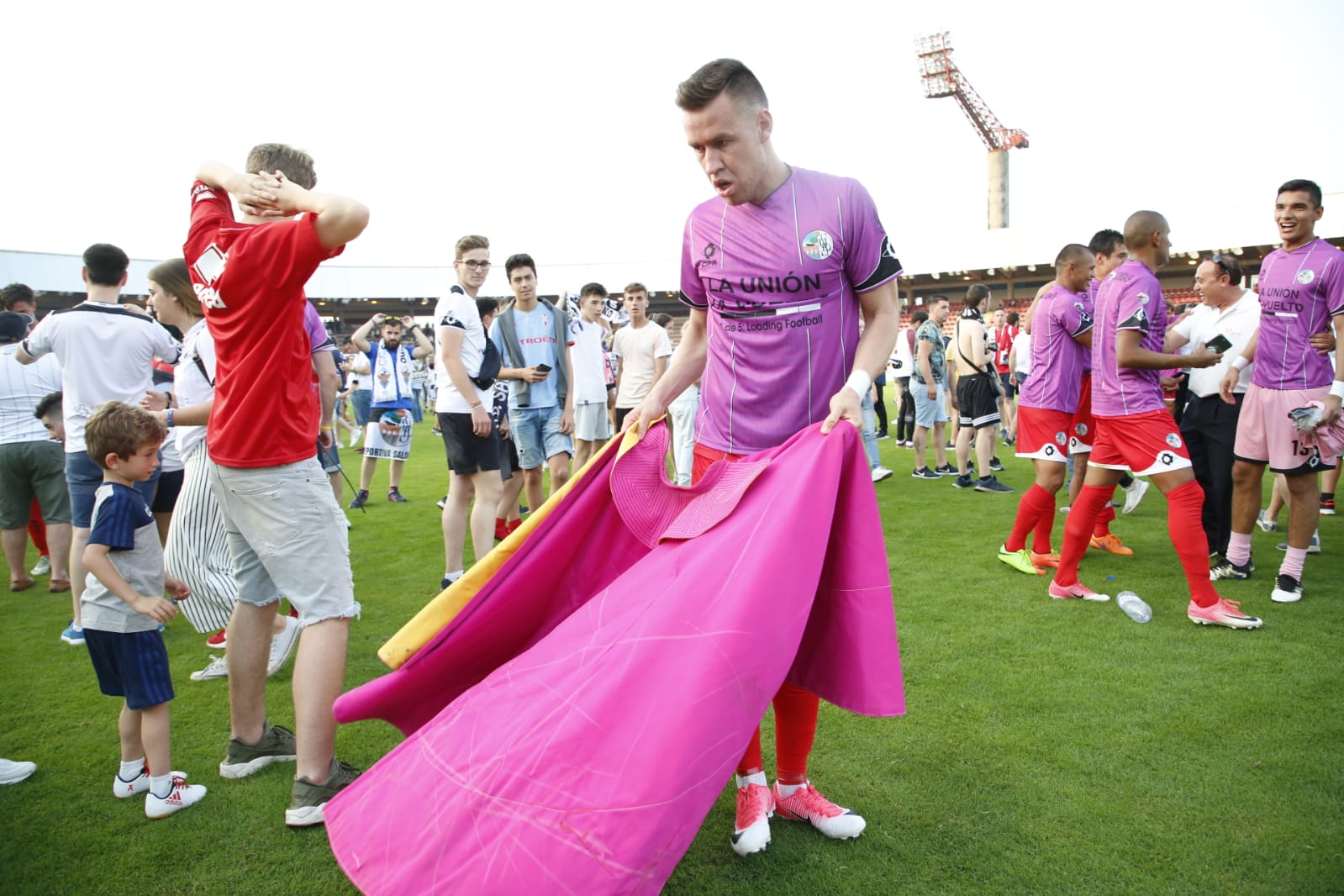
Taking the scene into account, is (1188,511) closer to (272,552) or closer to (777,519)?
(777,519)

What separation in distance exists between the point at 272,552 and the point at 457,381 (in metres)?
2.65

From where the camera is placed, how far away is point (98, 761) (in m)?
3.43

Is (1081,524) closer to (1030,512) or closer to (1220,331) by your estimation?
(1030,512)

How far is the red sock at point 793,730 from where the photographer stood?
2.74m

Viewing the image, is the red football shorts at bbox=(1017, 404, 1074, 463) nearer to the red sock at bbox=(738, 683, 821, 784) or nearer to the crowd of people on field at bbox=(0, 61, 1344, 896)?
the crowd of people on field at bbox=(0, 61, 1344, 896)

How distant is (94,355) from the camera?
4.80 meters

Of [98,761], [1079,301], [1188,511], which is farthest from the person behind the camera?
[1079,301]

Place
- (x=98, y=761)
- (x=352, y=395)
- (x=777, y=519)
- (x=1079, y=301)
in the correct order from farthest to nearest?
(x=352, y=395) < (x=1079, y=301) < (x=98, y=761) < (x=777, y=519)

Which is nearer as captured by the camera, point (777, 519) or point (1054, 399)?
point (777, 519)

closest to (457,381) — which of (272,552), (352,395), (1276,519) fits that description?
(272,552)

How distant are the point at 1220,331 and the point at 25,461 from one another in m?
8.52

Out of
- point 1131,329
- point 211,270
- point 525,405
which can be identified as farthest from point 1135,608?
point 211,270

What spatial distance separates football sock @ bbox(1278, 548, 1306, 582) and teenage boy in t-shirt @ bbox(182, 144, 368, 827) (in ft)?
17.3

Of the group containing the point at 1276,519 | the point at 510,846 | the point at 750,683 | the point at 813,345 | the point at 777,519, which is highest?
the point at 813,345
